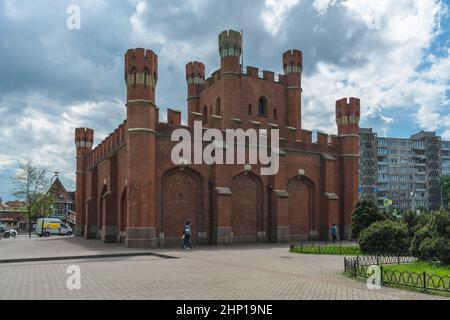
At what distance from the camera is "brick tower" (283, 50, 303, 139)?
115ft

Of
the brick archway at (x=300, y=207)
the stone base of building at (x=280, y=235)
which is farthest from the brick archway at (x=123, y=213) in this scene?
the brick archway at (x=300, y=207)

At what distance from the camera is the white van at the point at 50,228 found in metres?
47.9

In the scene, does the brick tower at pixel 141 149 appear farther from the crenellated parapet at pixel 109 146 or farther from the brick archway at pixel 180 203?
the crenellated parapet at pixel 109 146

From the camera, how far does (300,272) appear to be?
14352mm

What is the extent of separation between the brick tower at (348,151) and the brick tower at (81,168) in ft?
78.7

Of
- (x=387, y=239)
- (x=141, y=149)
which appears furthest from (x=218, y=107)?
(x=387, y=239)

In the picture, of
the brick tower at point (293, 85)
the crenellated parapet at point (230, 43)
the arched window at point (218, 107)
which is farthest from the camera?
the brick tower at point (293, 85)

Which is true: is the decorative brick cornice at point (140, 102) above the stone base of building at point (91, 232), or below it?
above

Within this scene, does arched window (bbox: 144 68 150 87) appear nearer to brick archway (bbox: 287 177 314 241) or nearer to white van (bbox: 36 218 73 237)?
brick archway (bbox: 287 177 314 241)

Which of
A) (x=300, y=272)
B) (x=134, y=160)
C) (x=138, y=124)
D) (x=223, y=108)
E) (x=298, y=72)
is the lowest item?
(x=300, y=272)

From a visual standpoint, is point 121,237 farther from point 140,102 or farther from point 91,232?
point 140,102
